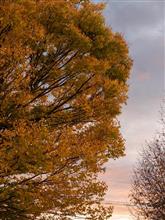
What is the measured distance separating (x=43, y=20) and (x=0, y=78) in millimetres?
2011

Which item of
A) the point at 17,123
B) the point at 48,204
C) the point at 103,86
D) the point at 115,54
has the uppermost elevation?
the point at 115,54

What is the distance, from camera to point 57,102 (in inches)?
582

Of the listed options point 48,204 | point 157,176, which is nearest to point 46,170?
point 48,204

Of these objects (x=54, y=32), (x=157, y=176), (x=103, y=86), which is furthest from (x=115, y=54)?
(x=157, y=176)

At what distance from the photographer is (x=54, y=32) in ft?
45.8

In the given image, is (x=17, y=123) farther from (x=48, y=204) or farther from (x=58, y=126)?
(x=48, y=204)

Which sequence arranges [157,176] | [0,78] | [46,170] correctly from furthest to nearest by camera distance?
[157,176] → [0,78] → [46,170]

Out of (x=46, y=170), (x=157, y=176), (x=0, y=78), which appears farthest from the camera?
(x=157, y=176)

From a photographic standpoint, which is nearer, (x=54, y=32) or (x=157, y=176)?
(x=54, y=32)

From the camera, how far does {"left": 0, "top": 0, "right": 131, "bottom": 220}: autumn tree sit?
13102 millimetres

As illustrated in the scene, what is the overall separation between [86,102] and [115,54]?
5.76 ft

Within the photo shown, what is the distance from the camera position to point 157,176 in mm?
27234

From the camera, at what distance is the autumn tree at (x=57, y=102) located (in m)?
13.1

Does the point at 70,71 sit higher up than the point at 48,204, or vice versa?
the point at 70,71
